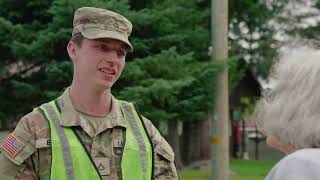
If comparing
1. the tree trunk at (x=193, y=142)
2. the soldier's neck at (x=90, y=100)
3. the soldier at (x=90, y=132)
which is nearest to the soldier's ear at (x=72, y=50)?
the soldier at (x=90, y=132)

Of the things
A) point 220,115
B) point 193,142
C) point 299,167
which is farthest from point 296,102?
point 193,142

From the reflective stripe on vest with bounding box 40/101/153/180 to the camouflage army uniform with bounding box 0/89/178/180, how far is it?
2 centimetres

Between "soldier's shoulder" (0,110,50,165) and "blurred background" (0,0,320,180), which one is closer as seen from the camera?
"soldier's shoulder" (0,110,50,165)

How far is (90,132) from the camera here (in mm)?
2760

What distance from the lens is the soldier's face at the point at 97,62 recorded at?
9.06 ft

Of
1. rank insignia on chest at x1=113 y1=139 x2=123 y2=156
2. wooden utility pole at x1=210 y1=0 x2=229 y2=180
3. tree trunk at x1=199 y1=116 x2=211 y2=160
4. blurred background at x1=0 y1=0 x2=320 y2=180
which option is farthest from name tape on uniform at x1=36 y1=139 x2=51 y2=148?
tree trunk at x1=199 y1=116 x2=211 y2=160

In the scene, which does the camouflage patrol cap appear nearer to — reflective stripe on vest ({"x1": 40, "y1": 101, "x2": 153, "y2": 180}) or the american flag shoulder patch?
reflective stripe on vest ({"x1": 40, "y1": 101, "x2": 153, "y2": 180})

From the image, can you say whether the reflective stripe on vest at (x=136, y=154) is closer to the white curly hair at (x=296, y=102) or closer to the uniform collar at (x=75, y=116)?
the uniform collar at (x=75, y=116)

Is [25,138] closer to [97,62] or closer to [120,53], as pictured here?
[97,62]

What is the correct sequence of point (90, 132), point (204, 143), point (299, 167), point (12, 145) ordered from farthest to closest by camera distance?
1. point (204, 143)
2. point (90, 132)
3. point (12, 145)
4. point (299, 167)

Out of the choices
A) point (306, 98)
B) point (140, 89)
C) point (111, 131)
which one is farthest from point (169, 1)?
point (306, 98)

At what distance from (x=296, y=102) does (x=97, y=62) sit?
1.05 meters

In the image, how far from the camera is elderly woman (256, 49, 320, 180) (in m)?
1.78

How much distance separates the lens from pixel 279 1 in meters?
16.9
